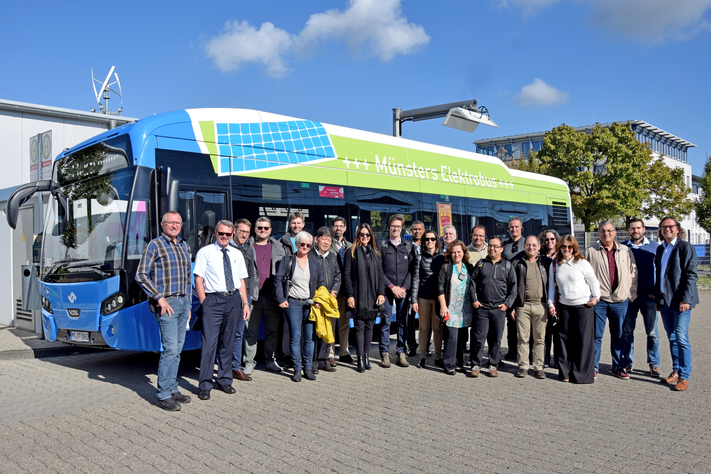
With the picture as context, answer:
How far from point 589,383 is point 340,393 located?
9.70 feet

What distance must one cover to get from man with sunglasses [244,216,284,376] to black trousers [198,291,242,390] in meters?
0.75

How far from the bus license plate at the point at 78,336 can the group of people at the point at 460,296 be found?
1.72m

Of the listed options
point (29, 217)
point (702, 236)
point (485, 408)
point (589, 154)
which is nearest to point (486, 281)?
point (485, 408)

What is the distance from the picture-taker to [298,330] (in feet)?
23.4

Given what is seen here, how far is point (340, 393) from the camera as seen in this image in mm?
6492

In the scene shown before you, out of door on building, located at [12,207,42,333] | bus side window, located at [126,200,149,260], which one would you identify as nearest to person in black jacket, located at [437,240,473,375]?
bus side window, located at [126,200,149,260]

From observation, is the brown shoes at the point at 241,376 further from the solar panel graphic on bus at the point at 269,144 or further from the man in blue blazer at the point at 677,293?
the man in blue blazer at the point at 677,293

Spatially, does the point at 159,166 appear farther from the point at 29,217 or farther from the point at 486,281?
the point at 29,217

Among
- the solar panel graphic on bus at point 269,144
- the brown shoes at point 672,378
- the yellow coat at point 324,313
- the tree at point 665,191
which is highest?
the tree at point 665,191

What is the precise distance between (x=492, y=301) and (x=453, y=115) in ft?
21.5

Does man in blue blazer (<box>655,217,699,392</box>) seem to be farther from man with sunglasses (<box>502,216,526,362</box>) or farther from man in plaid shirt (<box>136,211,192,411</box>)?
man in plaid shirt (<box>136,211,192,411</box>)

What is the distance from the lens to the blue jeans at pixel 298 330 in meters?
7.12

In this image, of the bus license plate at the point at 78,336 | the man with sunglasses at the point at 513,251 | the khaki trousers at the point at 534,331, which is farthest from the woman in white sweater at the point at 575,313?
the bus license plate at the point at 78,336

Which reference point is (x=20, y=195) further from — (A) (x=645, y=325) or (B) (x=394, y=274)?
(A) (x=645, y=325)
